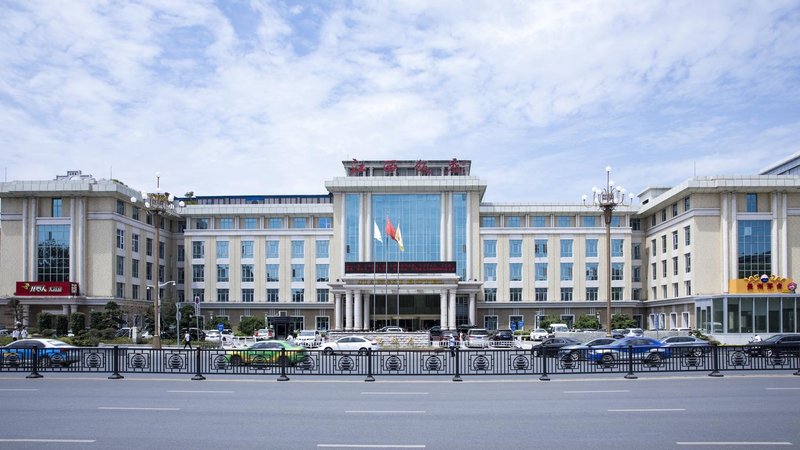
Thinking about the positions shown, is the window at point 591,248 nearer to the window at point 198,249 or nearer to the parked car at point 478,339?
the parked car at point 478,339

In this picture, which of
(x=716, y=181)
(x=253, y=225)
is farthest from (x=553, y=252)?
(x=253, y=225)

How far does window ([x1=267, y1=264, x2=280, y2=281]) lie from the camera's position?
86062 mm

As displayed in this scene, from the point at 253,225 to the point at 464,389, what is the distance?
67522mm

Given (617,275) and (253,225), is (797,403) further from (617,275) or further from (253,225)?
(253,225)

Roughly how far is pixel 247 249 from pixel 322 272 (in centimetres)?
928

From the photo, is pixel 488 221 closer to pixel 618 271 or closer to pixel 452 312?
pixel 452 312

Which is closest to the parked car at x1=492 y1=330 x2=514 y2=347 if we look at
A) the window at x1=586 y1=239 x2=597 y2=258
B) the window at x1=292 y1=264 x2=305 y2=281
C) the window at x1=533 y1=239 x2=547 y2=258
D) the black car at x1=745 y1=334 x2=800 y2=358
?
the window at x1=533 y1=239 x2=547 y2=258

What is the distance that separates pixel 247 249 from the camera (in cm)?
8656

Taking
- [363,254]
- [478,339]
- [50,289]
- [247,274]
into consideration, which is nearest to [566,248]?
[363,254]

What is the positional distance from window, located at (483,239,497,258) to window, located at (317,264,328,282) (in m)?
18.3

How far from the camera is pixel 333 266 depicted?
8444 centimetres

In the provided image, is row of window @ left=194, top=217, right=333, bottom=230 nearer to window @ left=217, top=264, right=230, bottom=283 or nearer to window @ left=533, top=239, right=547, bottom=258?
window @ left=217, top=264, right=230, bottom=283

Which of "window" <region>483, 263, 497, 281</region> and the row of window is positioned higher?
the row of window

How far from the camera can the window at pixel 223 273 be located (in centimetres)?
8638
